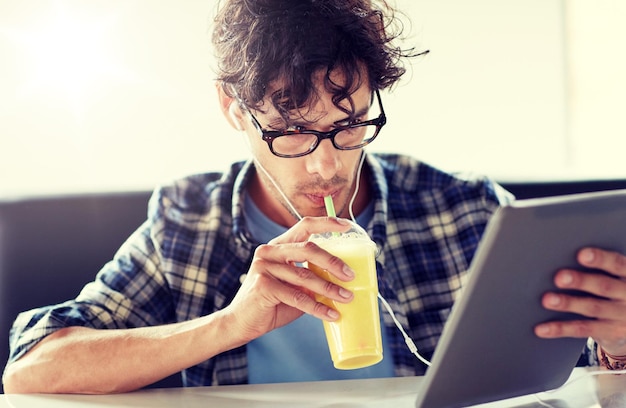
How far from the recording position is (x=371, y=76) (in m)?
1.63

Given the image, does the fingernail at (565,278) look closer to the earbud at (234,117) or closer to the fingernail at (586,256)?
the fingernail at (586,256)

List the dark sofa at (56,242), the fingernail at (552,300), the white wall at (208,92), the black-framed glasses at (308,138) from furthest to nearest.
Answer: the white wall at (208,92)
the dark sofa at (56,242)
the black-framed glasses at (308,138)
the fingernail at (552,300)

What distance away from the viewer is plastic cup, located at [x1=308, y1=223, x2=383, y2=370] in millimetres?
1187

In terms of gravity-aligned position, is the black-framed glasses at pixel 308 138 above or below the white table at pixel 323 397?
above

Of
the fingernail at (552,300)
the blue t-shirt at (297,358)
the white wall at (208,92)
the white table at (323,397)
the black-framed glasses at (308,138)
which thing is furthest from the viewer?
the white wall at (208,92)

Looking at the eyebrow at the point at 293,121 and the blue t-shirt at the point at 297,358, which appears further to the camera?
the blue t-shirt at the point at 297,358

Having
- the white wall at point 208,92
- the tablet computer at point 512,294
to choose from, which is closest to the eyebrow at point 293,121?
the tablet computer at point 512,294

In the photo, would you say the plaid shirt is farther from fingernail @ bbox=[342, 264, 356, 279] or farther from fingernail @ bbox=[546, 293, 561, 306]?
fingernail @ bbox=[546, 293, 561, 306]

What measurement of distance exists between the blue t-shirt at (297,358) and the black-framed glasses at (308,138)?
1.31 feet

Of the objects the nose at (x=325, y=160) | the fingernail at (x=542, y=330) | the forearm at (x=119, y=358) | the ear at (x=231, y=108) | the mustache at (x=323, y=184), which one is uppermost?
the ear at (x=231, y=108)

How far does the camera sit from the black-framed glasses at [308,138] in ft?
4.97

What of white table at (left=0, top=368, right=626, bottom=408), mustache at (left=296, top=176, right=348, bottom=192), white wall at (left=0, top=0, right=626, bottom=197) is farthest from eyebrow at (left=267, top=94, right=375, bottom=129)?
white wall at (left=0, top=0, right=626, bottom=197)

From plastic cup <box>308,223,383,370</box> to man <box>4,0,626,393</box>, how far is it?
0.02 metres

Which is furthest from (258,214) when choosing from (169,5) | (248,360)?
(169,5)
